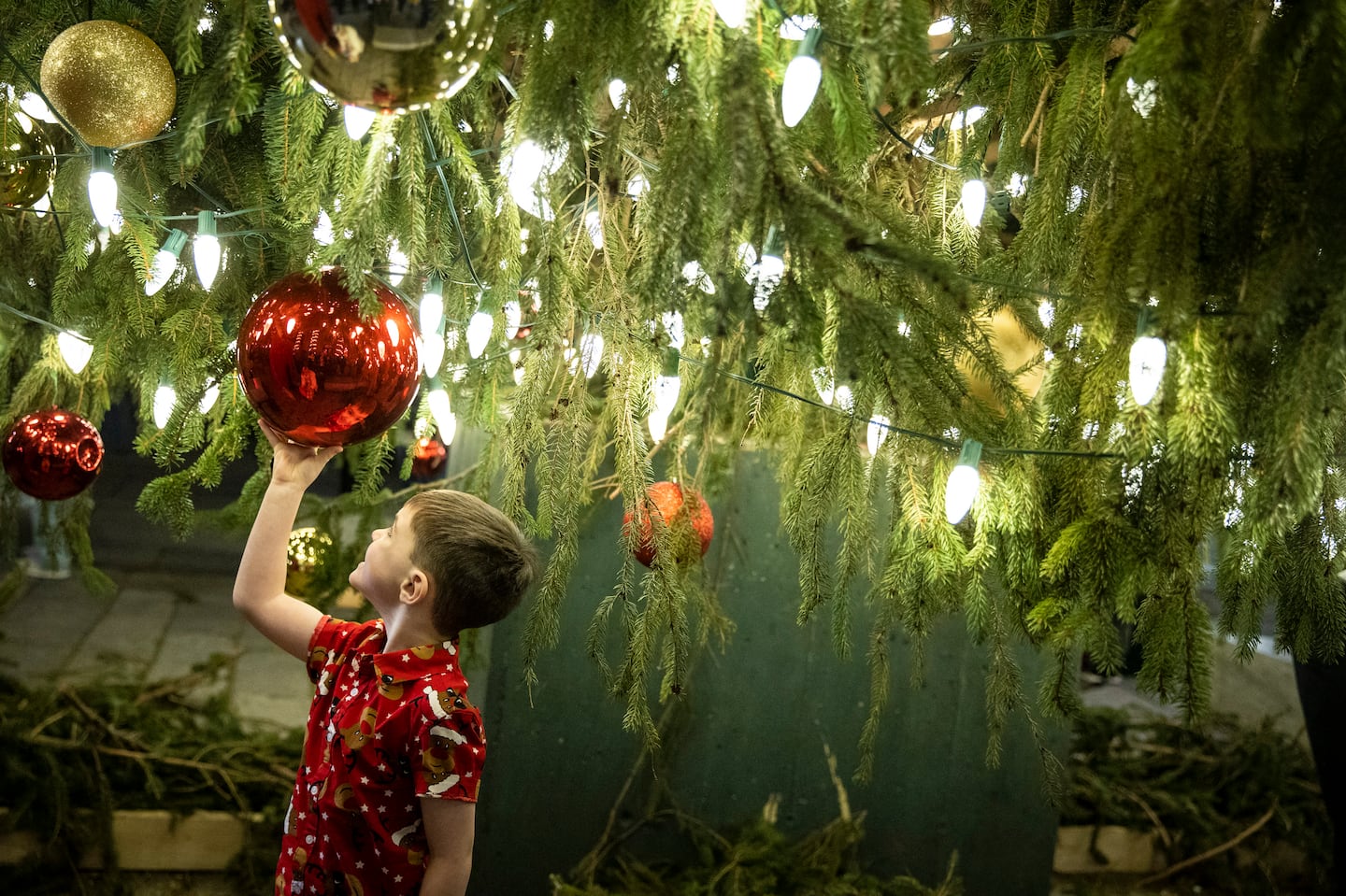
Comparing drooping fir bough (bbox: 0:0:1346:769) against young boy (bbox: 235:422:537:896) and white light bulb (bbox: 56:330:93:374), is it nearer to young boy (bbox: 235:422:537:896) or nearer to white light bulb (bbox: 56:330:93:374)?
white light bulb (bbox: 56:330:93:374)

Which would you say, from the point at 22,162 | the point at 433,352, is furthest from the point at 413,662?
the point at 22,162

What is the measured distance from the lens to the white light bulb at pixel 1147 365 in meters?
1.33

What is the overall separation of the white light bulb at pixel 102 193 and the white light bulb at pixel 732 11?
50.3 inches

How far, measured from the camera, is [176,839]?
3727mm

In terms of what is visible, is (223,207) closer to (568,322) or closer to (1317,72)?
(568,322)

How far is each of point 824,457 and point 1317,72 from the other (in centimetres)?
85

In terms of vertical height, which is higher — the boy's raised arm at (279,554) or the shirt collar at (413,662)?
→ the boy's raised arm at (279,554)

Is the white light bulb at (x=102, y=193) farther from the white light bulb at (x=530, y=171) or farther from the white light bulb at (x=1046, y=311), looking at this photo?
the white light bulb at (x=1046, y=311)

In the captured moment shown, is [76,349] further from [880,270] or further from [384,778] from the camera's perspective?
[880,270]

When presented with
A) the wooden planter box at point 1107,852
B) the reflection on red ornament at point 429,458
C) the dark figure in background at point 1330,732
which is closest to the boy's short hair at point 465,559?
the reflection on red ornament at point 429,458

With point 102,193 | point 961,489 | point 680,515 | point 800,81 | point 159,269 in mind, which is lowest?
point 680,515

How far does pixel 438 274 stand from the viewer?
206cm

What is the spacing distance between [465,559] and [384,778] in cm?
35

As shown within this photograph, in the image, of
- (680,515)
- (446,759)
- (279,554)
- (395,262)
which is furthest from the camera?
(680,515)
